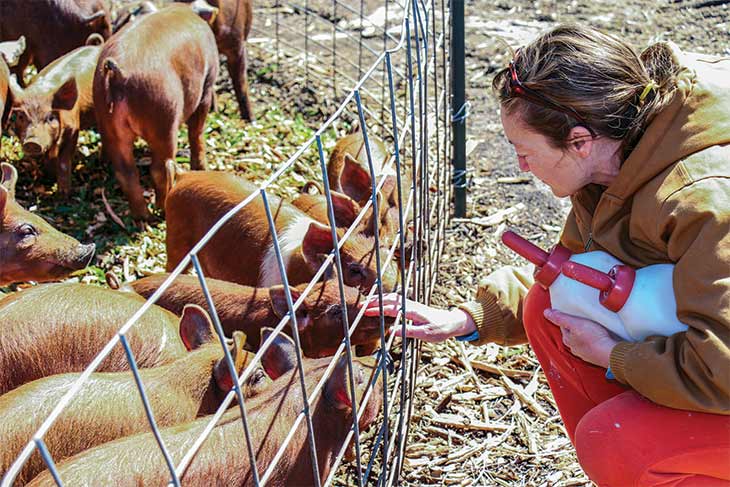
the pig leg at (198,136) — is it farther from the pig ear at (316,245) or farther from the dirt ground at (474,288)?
the pig ear at (316,245)

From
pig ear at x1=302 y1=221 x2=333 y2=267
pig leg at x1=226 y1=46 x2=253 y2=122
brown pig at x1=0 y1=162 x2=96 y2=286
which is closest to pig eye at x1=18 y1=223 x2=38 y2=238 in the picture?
brown pig at x1=0 y1=162 x2=96 y2=286

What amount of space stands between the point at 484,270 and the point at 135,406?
2608 mm

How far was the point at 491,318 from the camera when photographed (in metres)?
3.29

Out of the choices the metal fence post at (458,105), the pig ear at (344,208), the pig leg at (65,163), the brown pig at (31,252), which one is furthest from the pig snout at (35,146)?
the metal fence post at (458,105)

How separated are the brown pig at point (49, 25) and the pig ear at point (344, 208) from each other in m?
3.51

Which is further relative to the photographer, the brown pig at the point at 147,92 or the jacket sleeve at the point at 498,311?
the brown pig at the point at 147,92

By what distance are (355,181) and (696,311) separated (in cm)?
292

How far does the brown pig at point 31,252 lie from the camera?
482 cm

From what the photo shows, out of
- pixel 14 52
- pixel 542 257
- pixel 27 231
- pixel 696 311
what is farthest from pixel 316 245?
pixel 14 52

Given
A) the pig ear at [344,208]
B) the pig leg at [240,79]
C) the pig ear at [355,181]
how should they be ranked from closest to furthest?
the pig ear at [344,208]
the pig ear at [355,181]
the pig leg at [240,79]

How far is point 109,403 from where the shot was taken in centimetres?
328

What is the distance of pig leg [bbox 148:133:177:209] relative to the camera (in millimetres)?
5793

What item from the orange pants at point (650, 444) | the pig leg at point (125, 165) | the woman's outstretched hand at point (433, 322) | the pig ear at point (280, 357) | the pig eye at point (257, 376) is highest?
the orange pants at point (650, 444)

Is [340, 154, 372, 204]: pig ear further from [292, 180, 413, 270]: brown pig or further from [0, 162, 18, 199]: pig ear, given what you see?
[0, 162, 18, 199]: pig ear
